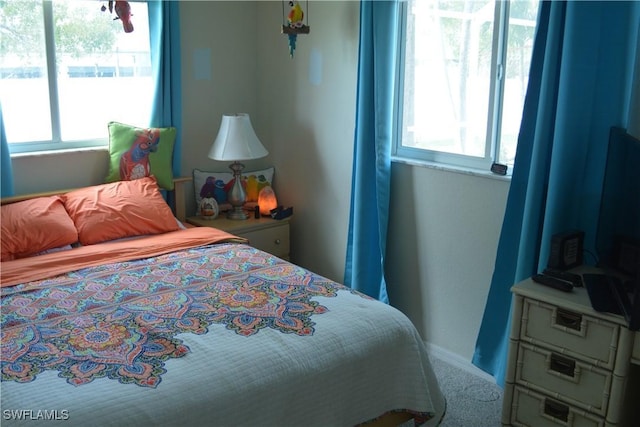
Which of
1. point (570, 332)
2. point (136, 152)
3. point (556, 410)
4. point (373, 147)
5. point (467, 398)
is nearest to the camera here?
point (570, 332)

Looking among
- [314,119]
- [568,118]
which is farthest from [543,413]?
[314,119]

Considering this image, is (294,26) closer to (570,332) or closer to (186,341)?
(186,341)

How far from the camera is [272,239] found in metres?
3.91

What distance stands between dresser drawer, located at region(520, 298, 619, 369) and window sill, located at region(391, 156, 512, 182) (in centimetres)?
74

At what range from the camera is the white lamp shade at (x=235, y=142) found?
146 inches

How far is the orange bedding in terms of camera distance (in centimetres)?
274

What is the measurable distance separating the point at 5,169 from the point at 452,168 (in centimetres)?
219

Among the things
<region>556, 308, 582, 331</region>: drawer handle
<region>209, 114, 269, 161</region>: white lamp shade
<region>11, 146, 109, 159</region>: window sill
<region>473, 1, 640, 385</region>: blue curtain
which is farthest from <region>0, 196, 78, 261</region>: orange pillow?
<region>556, 308, 582, 331</region>: drawer handle

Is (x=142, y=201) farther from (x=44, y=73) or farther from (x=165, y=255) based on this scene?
(x=44, y=73)

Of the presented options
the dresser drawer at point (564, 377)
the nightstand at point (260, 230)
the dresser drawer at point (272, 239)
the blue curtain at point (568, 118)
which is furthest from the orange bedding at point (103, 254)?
the dresser drawer at point (564, 377)

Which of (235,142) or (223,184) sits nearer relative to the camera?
(235,142)

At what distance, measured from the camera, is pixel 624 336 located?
213 centimetres

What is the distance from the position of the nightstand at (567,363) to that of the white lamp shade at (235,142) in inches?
73.5

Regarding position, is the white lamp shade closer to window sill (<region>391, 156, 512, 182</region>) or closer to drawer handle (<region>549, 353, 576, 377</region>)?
window sill (<region>391, 156, 512, 182</region>)
